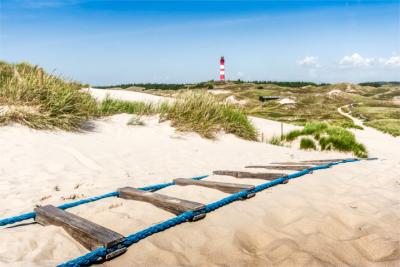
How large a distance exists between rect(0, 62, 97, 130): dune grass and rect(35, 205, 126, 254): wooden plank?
4591mm

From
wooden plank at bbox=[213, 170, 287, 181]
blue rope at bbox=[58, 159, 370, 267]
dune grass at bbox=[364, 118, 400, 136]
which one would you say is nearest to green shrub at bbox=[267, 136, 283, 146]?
wooden plank at bbox=[213, 170, 287, 181]

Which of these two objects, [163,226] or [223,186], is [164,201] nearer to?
[163,226]

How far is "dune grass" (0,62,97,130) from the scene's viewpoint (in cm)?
768

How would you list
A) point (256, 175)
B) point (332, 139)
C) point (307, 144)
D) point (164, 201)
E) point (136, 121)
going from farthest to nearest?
1. point (307, 144)
2. point (332, 139)
3. point (136, 121)
4. point (256, 175)
5. point (164, 201)

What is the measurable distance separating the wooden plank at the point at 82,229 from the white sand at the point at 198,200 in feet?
0.21

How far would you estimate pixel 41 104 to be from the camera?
8016 millimetres

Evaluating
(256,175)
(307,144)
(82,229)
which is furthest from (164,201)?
(307,144)

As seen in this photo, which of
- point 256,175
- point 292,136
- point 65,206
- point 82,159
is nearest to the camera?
point 65,206

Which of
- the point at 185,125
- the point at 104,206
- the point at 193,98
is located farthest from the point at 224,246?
the point at 193,98

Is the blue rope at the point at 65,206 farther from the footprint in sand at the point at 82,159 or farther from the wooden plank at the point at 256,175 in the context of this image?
the footprint in sand at the point at 82,159

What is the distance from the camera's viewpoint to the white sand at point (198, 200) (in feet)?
9.29

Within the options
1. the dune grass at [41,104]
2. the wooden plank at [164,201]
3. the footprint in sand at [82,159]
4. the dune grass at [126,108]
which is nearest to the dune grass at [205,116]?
the dune grass at [126,108]

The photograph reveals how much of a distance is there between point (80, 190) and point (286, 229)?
2.84 metres

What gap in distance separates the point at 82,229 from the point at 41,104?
18.9 ft
